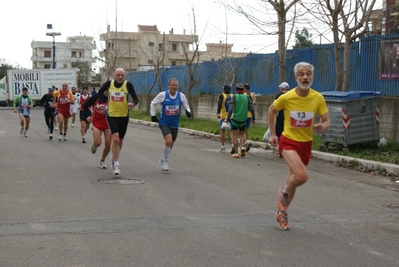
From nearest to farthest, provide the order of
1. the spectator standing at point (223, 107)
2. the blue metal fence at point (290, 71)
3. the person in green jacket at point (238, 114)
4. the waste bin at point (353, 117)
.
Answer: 1. the waste bin at point (353, 117)
2. the person in green jacket at point (238, 114)
3. the spectator standing at point (223, 107)
4. the blue metal fence at point (290, 71)

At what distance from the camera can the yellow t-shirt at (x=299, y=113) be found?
7664mm

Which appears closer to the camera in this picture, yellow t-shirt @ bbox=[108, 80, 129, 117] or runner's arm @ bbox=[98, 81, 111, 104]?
yellow t-shirt @ bbox=[108, 80, 129, 117]

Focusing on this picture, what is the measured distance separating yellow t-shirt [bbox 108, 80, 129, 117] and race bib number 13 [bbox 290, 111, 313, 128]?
5113mm

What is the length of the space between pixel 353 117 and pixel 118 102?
637 cm

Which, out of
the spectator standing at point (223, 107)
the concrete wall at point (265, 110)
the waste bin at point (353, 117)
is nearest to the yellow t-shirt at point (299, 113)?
the waste bin at point (353, 117)

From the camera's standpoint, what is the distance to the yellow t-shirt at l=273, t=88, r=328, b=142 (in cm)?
766

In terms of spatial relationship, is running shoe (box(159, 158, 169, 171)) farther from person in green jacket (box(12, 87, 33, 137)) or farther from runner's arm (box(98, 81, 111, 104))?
person in green jacket (box(12, 87, 33, 137))

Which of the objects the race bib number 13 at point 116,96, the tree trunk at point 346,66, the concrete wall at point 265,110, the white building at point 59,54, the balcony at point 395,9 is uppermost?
the white building at point 59,54

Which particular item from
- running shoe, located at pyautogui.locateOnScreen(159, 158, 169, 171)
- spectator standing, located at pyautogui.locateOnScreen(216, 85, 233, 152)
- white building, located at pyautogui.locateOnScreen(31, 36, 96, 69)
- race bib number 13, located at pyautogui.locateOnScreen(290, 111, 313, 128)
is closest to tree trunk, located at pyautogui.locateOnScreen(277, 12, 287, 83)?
spectator standing, located at pyautogui.locateOnScreen(216, 85, 233, 152)

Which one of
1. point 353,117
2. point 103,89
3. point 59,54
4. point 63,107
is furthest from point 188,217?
point 59,54

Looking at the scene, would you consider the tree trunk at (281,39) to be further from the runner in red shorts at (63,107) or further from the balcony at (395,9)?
the runner in red shorts at (63,107)

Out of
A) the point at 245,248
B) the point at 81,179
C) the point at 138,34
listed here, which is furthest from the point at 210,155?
the point at 138,34

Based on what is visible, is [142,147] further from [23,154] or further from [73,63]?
[73,63]

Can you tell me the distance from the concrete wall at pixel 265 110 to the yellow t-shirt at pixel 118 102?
831 centimetres
